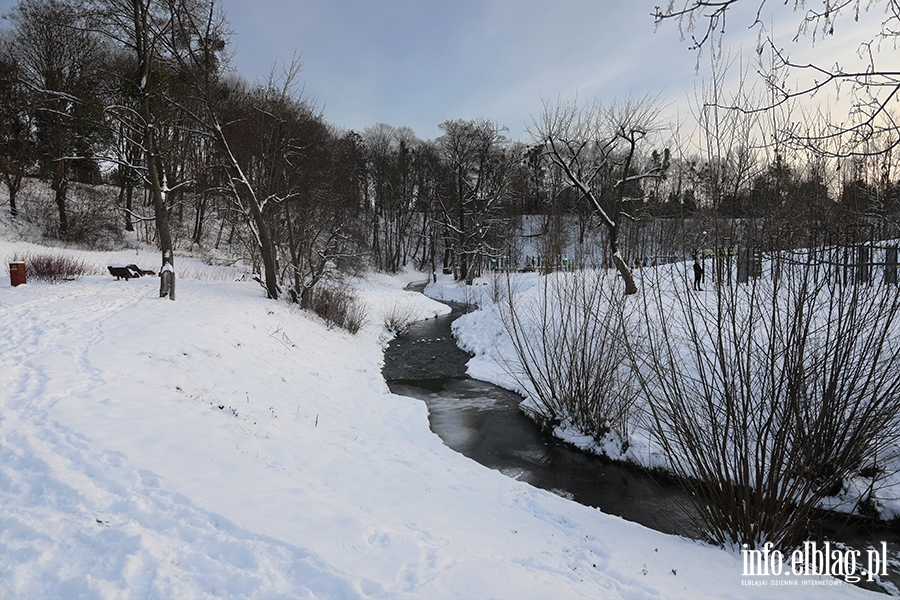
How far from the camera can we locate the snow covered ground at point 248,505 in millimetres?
2752

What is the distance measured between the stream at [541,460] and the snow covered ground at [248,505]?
70 centimetres

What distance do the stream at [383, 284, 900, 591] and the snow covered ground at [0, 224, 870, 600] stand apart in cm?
70

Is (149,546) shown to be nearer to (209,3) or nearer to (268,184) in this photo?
(209,3)

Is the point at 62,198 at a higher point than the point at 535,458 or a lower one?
higher

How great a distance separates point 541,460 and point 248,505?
16.3 ft

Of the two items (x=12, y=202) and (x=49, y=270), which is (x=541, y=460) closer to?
(x=49, y=270)

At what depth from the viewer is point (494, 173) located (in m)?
32.1

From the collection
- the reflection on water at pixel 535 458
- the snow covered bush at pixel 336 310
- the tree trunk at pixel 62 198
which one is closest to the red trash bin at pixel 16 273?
the snow covered bush at pixel 336 310

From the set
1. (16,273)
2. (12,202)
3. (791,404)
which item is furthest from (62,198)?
(791,404)

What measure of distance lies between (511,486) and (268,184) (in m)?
13.8

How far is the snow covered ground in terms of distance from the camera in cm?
275

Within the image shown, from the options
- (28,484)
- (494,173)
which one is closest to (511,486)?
(28,484)

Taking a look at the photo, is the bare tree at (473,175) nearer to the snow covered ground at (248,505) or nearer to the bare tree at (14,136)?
the bare tree at (14,136)

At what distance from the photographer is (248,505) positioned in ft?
11.5
